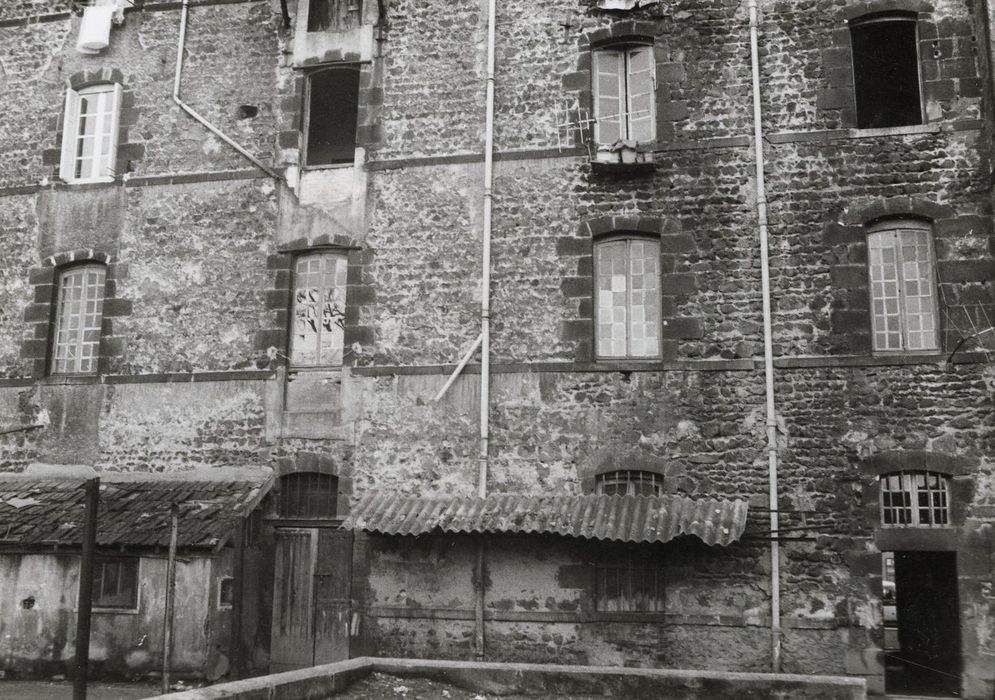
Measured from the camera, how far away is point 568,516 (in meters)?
12.5

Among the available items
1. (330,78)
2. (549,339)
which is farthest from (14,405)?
(549,339)

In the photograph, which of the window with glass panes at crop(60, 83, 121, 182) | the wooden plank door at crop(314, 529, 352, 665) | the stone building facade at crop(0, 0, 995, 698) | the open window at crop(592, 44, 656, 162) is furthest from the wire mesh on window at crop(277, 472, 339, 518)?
the open window at crop(592, 44, 656, 162)

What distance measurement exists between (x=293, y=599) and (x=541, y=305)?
17.9 feet

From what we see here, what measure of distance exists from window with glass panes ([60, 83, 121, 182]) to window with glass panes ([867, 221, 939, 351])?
1187 centimetres

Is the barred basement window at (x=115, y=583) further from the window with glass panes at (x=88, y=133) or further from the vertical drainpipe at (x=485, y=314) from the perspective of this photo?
the window with glass panes at (x=88, y=133)

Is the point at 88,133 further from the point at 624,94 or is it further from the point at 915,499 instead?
the point at 915,499

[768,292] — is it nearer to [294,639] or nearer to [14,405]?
[294,639]

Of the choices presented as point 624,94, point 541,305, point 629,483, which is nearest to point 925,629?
point 629,483

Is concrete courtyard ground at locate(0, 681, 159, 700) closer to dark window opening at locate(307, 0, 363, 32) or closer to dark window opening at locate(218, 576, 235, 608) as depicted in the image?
dark window opening at locate(218, 576, 235, 608)

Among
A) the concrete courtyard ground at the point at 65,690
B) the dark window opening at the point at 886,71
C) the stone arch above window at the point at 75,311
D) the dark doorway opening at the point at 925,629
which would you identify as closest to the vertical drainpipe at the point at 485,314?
the concrete courtyard ground at the point at 65,690

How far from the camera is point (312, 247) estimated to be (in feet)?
48.1

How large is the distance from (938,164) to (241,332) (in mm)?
10096

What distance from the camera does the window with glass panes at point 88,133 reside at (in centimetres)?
1585

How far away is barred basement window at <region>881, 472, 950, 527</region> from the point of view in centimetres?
1232
